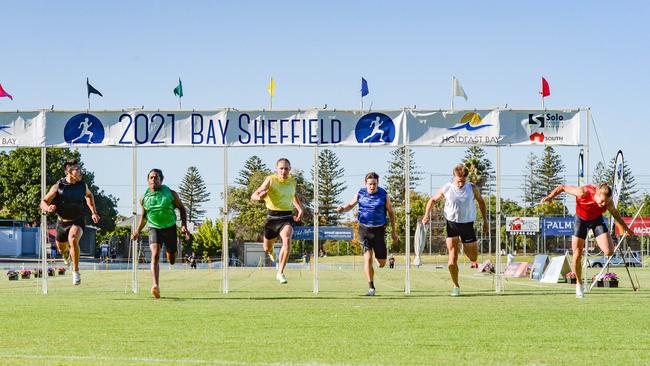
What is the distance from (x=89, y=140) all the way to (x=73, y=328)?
9.88 m

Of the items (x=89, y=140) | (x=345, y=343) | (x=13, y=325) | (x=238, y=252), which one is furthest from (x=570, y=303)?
(x=238, y=252)

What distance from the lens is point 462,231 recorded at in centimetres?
1647

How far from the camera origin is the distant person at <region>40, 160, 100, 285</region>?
1725cm

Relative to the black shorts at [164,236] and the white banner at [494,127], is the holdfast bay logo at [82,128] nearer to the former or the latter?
the black shorts at [164,236]

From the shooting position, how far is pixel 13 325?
10.6 m

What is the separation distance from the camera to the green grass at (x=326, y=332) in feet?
25.2

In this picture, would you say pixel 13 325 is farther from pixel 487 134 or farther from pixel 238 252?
pixel 238 252

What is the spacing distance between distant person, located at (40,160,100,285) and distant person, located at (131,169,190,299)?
173 centimetres

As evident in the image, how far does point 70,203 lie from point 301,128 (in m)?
4.79

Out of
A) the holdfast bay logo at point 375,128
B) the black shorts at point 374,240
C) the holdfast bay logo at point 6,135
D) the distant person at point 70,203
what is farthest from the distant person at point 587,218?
the holdfast bay logo at point 6,135

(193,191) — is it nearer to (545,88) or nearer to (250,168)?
(250,168)

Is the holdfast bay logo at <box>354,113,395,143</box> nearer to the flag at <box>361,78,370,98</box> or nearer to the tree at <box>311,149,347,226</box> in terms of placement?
the flag at <box>361,78,370,98</box>

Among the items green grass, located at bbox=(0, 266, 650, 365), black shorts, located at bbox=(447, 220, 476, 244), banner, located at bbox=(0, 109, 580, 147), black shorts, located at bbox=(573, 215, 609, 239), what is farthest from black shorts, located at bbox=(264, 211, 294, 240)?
black shorts, located at bbox=(573, 215, 609, 239)

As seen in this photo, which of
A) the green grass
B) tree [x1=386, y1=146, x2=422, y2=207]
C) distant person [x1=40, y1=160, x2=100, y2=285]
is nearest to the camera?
the green grass
